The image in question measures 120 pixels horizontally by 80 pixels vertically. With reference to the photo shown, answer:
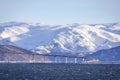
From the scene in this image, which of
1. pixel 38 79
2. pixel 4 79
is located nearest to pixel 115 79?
pixel 38 79

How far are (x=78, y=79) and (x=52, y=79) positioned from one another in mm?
8046

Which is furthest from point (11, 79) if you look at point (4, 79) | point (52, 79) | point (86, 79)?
point (86, 79)

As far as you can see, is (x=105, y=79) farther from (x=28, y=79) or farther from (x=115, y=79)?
(x=28, y=79)

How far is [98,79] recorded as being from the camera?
492 ft

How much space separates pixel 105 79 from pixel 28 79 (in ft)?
78.1

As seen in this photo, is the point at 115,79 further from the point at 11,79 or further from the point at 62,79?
the point at 11,79

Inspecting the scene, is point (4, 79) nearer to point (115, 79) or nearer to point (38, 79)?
point (38, 79)

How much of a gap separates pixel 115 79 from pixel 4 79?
34079mm

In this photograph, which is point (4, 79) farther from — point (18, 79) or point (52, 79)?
point (52, 79)

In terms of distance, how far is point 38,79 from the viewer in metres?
148

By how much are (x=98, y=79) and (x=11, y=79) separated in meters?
26.8

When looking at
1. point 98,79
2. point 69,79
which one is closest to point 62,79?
point 69,79

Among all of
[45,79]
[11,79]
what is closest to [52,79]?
[45,79]

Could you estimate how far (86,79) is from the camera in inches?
5935
